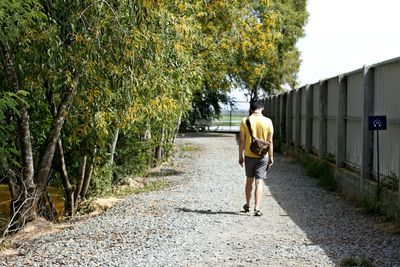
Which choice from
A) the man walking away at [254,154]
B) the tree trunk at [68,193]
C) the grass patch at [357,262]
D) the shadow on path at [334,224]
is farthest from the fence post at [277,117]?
the grass patch at [357,262]

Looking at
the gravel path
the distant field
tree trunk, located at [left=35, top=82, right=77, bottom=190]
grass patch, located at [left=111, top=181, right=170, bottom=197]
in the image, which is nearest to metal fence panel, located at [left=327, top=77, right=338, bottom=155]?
the gravel path

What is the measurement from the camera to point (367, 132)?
36.2ft

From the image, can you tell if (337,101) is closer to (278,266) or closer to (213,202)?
(213,202)

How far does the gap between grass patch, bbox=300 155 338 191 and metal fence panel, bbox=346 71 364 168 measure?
34.2 inches

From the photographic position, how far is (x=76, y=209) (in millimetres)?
12477

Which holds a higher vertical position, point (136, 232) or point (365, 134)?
point (365, 134)

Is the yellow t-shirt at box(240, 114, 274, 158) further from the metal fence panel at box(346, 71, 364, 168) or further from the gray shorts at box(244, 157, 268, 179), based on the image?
the metal fence panel at box(346, 71, 364, 168)

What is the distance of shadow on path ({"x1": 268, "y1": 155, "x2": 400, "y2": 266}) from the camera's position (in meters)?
7.41

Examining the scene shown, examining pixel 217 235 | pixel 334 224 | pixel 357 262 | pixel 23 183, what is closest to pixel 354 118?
pixel 334 224

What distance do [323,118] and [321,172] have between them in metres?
1.52

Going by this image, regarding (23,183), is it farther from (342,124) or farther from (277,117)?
(277,117)

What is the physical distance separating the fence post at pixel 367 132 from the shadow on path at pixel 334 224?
2.28 feet

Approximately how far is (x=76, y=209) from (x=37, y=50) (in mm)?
4541

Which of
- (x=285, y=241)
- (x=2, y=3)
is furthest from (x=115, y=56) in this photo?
(x=285, y=241)
